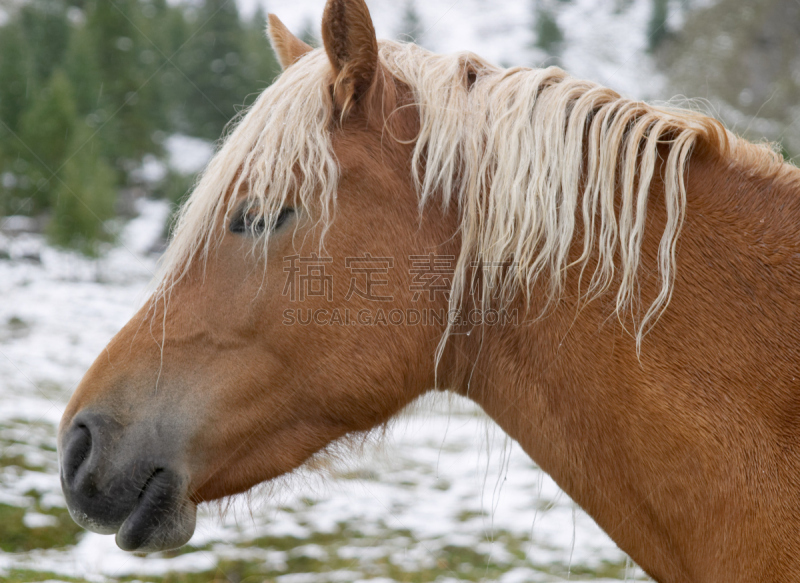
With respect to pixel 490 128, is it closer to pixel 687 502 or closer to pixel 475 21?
pixel 687 502

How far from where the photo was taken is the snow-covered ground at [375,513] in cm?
238

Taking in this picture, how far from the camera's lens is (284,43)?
2377 millimetres

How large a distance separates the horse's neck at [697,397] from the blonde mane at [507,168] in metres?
0.10

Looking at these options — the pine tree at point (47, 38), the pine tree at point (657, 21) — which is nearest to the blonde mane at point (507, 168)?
the pine tree at point (47, 38)

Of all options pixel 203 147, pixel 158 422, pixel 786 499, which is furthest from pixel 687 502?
pixel 203 147

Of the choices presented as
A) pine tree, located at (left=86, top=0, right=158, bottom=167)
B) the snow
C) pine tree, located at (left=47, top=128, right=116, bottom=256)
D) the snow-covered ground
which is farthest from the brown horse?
the snow

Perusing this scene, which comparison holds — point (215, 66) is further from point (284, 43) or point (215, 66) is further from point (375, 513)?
point (284, 43)

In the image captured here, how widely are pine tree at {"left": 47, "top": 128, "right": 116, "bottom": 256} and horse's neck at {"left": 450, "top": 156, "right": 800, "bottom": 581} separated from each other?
722 inches

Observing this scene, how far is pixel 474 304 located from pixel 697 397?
0.69 m

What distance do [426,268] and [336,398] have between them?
531mm

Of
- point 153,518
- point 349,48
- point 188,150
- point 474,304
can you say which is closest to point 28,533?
point 153,518

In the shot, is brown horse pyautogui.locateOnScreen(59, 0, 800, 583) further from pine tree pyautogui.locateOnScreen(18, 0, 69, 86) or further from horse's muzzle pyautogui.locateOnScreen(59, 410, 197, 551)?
pine tree pyautogui.locateOnScreen(18, 0, 69, 86)

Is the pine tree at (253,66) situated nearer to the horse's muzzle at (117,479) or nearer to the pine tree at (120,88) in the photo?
the pine tree at (120,88)

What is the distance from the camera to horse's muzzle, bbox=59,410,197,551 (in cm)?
175
